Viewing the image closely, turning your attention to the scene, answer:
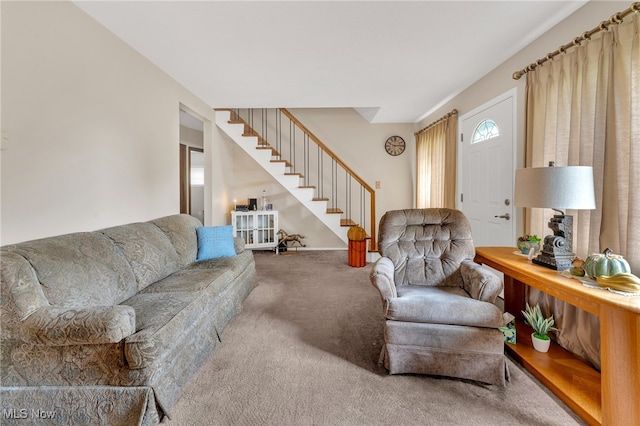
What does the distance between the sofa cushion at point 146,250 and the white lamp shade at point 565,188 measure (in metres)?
2.77

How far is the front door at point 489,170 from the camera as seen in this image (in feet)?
9.12

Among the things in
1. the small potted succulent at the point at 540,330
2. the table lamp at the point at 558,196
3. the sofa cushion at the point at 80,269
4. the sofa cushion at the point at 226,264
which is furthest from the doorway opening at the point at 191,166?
the small potted succulent at the point at 540,330

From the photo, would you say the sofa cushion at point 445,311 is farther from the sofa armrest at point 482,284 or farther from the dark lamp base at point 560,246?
the dark lamp base at point 560,246

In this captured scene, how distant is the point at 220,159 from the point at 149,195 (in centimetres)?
205

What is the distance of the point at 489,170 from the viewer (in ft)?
10.1

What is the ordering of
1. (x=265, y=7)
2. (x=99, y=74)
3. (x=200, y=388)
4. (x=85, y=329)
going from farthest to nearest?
1. (x=99, y=74)
2. (x=265, y=7)
3. (x=200, y=388)
4. (x=85, y=329)

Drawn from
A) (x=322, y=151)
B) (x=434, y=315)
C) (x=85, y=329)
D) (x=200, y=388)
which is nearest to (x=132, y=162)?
(x=85, y=329)

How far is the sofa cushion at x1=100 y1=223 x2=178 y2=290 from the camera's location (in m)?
1.98

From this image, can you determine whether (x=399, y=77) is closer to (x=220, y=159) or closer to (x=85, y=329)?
(x=220, y=159)

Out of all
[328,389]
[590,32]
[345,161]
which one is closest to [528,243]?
[590,32]

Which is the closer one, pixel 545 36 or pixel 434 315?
pixel 434 315

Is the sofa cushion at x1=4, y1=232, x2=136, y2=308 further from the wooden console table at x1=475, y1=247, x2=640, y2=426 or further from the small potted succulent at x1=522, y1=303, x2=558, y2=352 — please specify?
the small potted succulent at x1=522, y1=303, x2=558, y2=352

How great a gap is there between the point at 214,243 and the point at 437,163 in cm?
359

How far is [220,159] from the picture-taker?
4.74 meters
